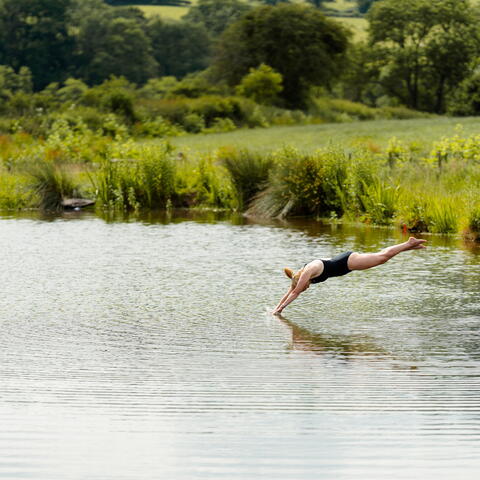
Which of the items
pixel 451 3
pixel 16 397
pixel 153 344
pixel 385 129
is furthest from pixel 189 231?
pixel 451 3

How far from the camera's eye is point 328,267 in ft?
36.8

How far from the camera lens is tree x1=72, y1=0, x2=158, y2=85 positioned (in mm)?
97062

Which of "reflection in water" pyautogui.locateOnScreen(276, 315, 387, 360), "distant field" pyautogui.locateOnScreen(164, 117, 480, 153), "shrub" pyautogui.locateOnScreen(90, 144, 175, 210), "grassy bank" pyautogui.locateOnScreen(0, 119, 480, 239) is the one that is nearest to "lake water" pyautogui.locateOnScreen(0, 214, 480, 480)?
"reflection in water" pyautogui.locateOnScreen(276, 315, 387, 360)

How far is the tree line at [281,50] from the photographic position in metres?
71.9

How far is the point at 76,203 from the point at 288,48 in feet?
157

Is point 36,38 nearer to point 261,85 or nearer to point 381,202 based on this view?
point 261,85

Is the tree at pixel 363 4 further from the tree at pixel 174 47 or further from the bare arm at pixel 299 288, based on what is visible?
the bare arm at pixel 299 288

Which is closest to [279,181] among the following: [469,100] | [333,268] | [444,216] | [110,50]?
[444,216]

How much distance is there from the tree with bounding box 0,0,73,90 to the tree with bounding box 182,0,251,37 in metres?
24.4

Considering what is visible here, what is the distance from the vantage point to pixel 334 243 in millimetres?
17969

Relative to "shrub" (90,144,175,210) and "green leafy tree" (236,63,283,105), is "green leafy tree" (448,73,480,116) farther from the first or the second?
"shrub" (90,144,175,210)

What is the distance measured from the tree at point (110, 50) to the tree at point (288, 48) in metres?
24.6

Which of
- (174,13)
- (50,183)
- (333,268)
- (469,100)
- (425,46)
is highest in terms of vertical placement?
(174,13)

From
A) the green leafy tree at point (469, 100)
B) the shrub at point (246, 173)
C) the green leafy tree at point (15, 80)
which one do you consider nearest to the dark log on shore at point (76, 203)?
the shrub at point (246, 173)
